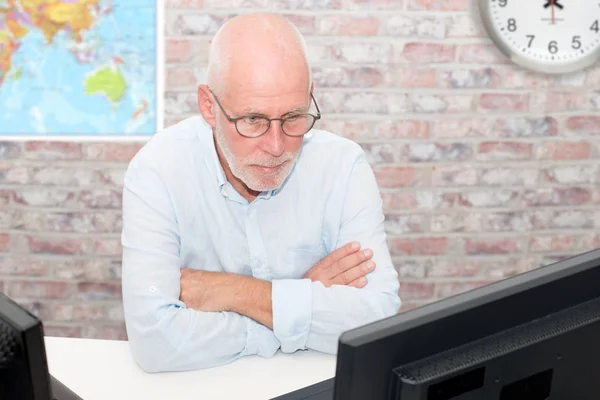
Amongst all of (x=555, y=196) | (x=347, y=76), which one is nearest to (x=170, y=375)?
(x=347, y=76)

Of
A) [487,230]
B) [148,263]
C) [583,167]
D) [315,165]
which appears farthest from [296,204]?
[583,167]

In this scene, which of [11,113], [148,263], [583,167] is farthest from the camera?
[583,167]

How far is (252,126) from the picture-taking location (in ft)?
4.71

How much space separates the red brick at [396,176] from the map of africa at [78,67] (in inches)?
31.0

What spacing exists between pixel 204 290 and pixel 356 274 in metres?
0.32

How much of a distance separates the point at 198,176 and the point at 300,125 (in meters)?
0.28

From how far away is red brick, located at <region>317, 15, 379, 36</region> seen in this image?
2.27 meters

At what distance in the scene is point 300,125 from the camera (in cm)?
145

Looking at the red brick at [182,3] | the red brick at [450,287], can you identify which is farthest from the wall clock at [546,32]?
the red brick at [182,3]

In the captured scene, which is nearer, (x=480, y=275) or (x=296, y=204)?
(x=296, y=204)

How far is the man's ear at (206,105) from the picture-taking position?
1.51m

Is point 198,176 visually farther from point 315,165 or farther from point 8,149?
point 8,149

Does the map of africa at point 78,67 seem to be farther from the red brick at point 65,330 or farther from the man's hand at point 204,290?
the man's hand at point 204,290

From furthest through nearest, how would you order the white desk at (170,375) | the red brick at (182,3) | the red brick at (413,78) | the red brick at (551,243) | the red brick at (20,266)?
1. the red brick at (551,243)
2. the red brick at (20,266)
3. the red brick at (413,78)
4. the red brick at (182,3)
5. the white desk at (170,375)
